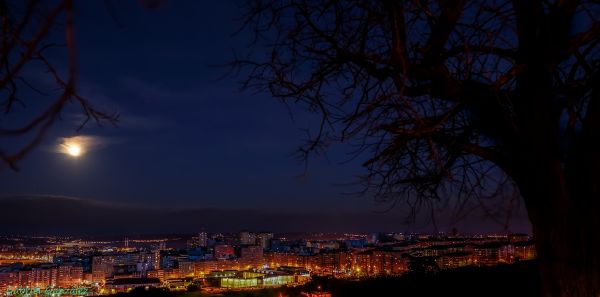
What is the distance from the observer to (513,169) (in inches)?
94.3

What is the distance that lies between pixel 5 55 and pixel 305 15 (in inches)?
58.9

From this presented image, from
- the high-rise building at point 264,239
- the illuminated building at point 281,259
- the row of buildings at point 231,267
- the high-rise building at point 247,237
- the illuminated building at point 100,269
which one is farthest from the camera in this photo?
the high-rise building at point 247,237

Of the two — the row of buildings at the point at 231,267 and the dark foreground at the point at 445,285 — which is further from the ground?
the dark foreground at the point at 445,285

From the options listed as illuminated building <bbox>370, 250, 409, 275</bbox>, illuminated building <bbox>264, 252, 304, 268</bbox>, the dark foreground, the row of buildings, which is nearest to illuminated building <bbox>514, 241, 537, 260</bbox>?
the row of buildings

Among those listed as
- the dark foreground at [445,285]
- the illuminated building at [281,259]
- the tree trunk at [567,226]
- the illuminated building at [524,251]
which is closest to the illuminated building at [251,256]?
the illuminated building at [281,259]

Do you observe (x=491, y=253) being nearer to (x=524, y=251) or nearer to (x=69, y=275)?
(x=524, y=251)

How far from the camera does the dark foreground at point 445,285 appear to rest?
17.2 feet

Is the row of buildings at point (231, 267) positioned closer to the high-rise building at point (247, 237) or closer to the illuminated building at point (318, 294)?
the illuminated building at point (318, 294)

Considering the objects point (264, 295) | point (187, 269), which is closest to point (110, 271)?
point (187, 269)

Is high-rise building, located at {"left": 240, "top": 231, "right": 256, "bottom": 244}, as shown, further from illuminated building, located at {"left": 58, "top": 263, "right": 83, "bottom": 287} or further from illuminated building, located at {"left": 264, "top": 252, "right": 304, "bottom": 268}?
illuminated building, located at {"left": 58, "top": 263, "right": 83, "bottom": 287}

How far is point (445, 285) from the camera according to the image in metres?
5.55

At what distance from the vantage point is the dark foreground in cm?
524

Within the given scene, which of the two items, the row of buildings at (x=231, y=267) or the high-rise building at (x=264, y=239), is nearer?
the row of buildings at (x=231, y=267)

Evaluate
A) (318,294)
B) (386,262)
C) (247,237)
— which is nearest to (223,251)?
(247,237)
